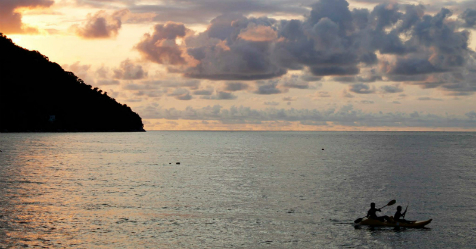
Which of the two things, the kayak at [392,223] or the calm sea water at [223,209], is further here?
the kayak at [392,223]

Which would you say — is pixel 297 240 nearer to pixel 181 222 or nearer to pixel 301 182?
pixel 181 222

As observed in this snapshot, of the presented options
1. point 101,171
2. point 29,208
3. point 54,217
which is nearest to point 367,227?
point 54,217

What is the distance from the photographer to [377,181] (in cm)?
7488

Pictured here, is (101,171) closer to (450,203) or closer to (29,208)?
(29,208)

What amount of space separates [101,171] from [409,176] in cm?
5571

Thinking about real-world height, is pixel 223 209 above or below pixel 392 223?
below

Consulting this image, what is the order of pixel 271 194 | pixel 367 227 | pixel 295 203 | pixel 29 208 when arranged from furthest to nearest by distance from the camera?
pixel 271 194, pixel 295 203, pixel 29 208, pixel 367 227

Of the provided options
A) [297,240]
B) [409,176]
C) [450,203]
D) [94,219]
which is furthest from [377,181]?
[94,219]

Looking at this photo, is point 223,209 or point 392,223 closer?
point 392,223

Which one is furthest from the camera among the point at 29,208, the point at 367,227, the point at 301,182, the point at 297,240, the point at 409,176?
the point at 409,176

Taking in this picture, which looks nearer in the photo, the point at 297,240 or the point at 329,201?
the point at 297,240

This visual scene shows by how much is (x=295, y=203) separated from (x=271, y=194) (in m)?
7.44

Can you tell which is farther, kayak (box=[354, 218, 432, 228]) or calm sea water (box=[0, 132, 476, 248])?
kayak (box=[354, 218, 432, 228])

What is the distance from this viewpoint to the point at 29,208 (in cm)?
4597
